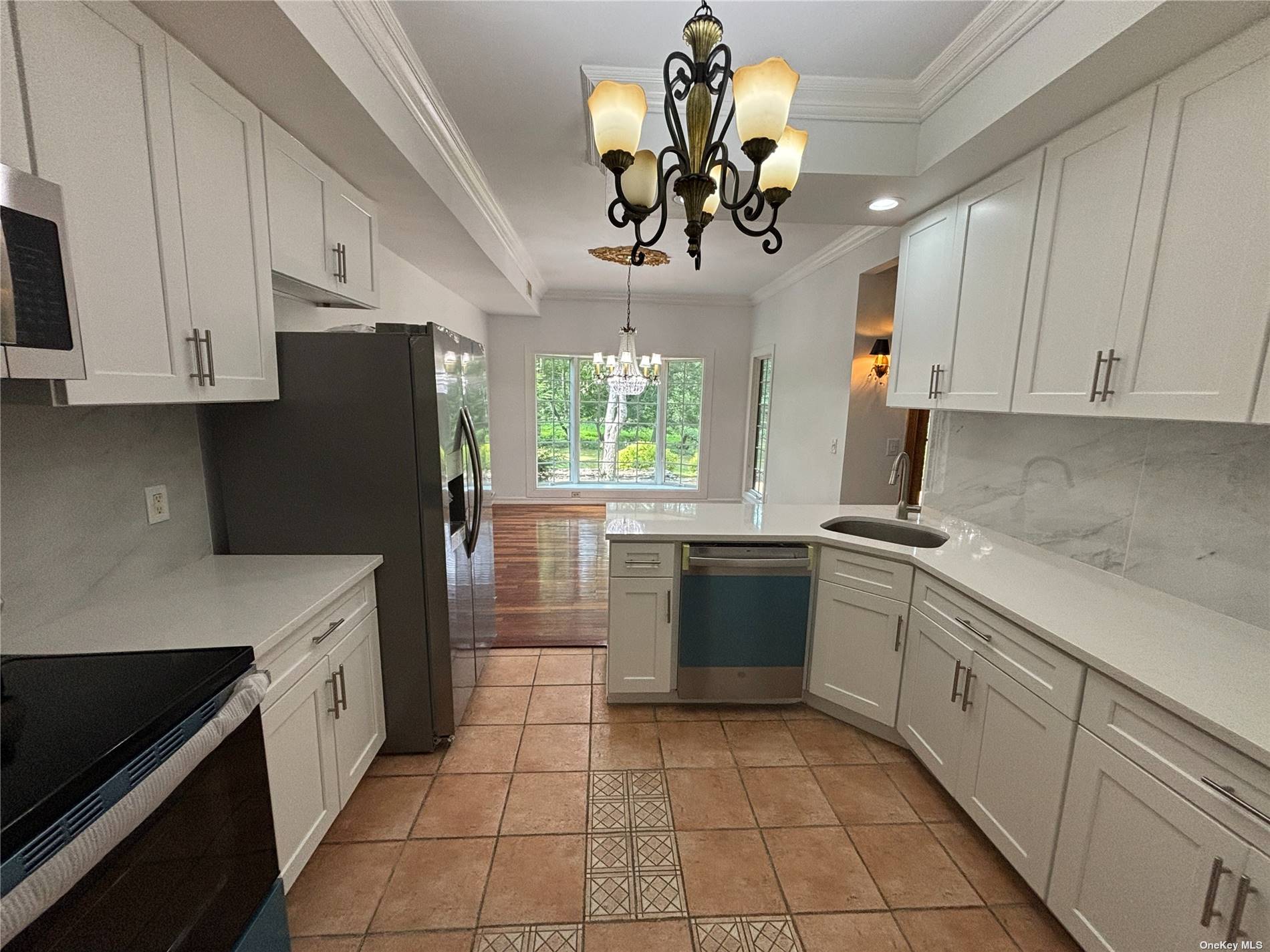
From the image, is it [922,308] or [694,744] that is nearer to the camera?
[694,744]

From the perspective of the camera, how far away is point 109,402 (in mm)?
1089

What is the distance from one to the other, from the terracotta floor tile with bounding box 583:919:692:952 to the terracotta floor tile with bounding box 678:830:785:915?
7cm

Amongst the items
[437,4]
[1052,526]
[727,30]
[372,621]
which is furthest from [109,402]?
[1052,526]

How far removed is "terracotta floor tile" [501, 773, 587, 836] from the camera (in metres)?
1.82

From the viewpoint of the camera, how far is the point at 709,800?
1.95m

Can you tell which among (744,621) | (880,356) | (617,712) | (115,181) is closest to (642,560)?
(744,621)

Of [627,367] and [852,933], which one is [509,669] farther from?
[627,367]

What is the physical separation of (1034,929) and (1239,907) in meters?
0.72

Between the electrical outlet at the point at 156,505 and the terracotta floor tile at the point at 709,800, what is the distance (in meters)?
2.08

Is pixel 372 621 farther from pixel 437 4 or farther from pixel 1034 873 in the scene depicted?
pixel 1034 873

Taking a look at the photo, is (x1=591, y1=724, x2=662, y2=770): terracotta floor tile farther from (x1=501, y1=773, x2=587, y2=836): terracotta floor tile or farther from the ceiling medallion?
the ceiling medallion

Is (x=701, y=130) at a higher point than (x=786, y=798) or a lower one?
higher

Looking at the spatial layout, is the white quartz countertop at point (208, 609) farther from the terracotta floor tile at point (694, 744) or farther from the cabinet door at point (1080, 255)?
the cabinet door at point (1080, 255)

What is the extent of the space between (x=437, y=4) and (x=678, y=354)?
5.19 metres
